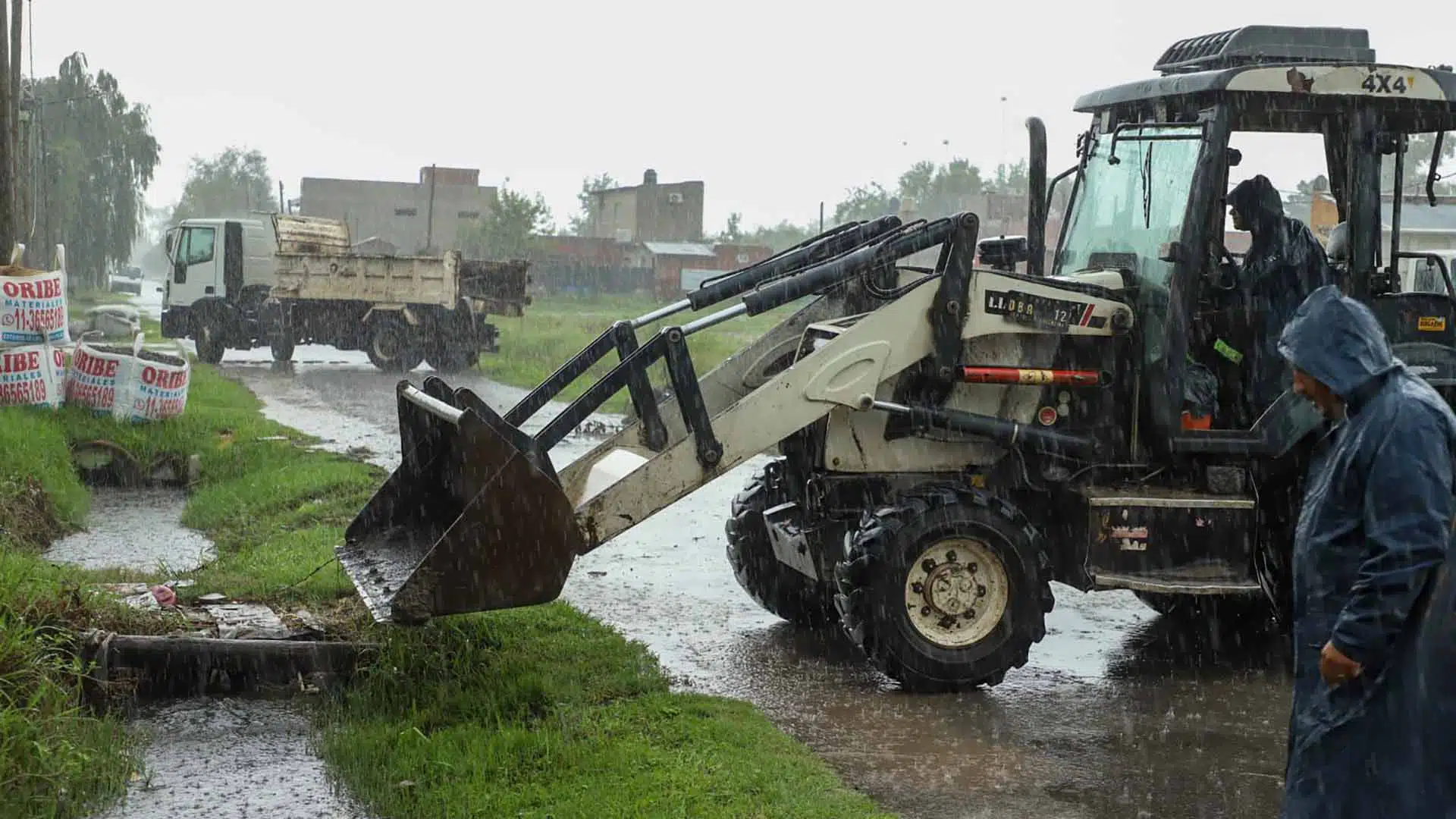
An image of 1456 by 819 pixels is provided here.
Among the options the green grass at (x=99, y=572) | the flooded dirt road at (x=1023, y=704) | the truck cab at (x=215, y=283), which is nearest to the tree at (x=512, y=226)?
the truck cab at (x=215, y=283)

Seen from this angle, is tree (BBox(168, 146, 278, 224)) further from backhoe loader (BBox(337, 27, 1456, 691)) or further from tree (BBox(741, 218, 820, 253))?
backhoe loader (BBox(337, 27, 1456, 691))

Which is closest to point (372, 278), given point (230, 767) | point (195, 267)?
point (195, 267)

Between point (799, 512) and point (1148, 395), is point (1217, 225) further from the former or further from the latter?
point (799, 512)

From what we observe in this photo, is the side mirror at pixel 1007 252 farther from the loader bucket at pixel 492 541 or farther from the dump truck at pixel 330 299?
the dump truck at pixel 330 299

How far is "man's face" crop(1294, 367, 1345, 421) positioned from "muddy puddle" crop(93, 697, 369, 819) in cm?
366

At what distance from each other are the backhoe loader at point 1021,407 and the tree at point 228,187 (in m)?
114

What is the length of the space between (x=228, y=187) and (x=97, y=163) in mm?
63367

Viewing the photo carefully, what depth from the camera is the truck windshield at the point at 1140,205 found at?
790 centimetres

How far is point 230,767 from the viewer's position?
20.9 ft

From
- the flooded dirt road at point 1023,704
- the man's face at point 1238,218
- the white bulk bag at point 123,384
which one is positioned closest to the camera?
the flooded dirt road at point 1023,704

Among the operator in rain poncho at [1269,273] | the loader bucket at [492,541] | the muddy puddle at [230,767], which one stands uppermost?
the operator in rain poncho at [1269,273]

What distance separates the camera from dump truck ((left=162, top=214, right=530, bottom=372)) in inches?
1126

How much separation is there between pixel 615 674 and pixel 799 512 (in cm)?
162

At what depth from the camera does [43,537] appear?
11070 millimetres
